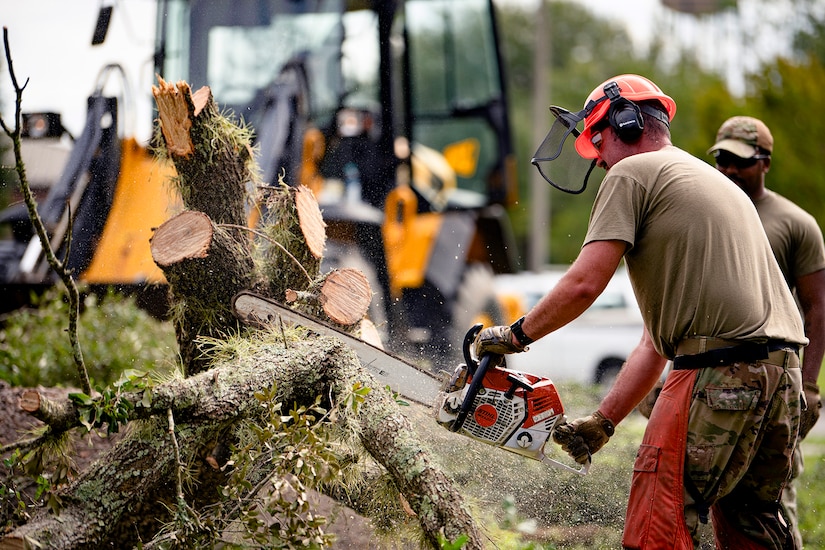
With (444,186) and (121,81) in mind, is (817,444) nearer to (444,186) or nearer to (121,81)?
(444,186)

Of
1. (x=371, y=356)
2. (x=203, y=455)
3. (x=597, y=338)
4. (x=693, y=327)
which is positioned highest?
(x=693, y=327)

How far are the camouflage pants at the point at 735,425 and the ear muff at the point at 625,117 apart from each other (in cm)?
84

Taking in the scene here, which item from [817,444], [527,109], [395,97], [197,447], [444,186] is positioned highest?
[395,97]

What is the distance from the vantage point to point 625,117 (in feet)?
9.21

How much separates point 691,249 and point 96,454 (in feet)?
9.85

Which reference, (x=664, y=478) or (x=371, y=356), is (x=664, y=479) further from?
(x=371, y=356)

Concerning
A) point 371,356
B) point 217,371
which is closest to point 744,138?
point 371,356

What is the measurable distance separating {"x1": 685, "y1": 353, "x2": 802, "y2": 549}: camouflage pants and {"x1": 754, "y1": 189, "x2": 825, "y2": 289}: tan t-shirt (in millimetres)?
1130

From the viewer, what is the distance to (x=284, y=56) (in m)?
6.15

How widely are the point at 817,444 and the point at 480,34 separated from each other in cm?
492

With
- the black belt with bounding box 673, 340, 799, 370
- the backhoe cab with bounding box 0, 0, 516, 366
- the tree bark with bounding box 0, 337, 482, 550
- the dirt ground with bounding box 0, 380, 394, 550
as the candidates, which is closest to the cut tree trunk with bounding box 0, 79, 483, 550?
the tree bark with bounding box 0, 337, 482, 550

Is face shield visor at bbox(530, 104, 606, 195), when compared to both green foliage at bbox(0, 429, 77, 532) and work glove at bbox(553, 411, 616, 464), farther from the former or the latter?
green foliage at bbox(0, 429, 77, 532)

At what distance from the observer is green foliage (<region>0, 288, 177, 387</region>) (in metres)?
4.91

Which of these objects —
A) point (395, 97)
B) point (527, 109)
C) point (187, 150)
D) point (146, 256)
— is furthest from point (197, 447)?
point (527, 109)
